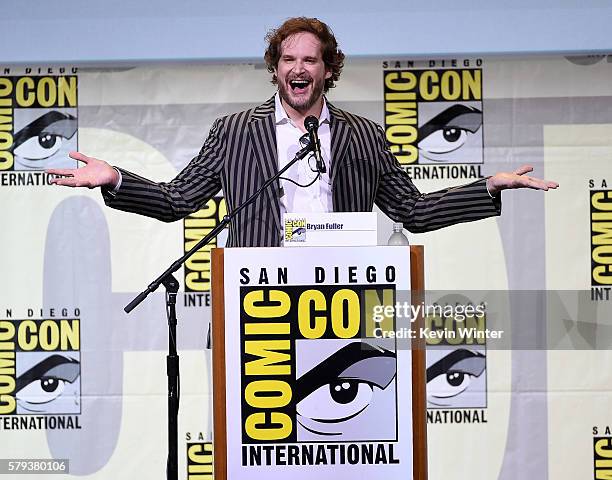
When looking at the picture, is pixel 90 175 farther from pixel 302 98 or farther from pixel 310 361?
pixel 310 361

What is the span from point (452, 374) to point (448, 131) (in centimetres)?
109

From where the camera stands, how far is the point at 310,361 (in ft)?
6.48

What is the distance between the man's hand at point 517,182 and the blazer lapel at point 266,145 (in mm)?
601

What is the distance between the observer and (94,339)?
376 centimetres

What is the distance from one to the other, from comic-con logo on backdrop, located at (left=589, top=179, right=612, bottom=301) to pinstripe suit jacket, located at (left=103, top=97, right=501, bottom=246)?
150 centimetres

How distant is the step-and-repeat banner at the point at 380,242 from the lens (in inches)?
147

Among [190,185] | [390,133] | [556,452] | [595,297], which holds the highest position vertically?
[390,133]

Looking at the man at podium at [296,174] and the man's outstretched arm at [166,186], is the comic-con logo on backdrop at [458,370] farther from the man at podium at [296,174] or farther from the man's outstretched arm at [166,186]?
the man's outstretched arm at [166,186]

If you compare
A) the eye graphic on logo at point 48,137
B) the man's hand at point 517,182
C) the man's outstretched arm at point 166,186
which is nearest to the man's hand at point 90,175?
the man's outstretched arm at point 166,186

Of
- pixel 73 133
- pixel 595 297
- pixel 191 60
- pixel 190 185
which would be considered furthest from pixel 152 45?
pixel 595 297

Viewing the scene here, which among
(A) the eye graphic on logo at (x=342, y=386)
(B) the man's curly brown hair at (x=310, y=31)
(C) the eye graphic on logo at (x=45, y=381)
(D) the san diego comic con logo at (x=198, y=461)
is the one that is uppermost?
(B) the man's curly brown hair at (x=310, y=31)

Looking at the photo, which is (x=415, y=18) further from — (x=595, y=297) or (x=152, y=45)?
(x=595, y=297)

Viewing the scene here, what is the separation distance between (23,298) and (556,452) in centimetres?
248

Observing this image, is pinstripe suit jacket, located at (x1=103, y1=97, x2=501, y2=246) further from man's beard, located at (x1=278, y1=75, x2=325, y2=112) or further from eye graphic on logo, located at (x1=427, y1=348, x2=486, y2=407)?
eye graphic on logo, located at (x1=427, y1=348, x2=486, y2=407)
